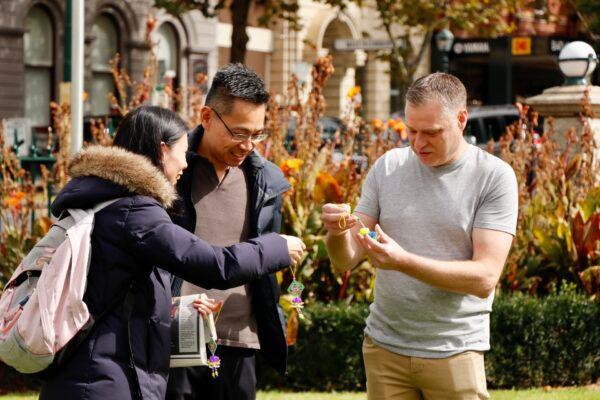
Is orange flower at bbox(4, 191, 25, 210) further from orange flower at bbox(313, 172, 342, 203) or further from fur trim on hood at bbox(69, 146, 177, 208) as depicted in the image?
fur trim on hood at bbox(69, 146, 177, 208)

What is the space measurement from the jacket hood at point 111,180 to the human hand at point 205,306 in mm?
410

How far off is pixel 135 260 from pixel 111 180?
267 millimetres

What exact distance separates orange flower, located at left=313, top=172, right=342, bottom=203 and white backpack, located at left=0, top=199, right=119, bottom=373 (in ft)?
13.8

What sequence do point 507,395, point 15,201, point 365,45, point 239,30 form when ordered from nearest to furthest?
point 507,395 < point 15,201 < point 239,30 < point 365,45

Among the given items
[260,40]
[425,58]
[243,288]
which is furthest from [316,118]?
[425,58]

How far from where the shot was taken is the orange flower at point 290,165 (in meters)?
7.33

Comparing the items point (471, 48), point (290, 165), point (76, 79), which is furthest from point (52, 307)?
point (471, 48)

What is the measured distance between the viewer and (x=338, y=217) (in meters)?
3.73

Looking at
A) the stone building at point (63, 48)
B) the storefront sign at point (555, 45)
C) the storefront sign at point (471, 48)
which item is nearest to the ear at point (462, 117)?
the stone building at point (63, 48)

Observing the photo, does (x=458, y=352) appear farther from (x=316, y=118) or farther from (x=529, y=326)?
(x=316, y=118)

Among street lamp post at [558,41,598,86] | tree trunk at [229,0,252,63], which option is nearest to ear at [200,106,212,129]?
street lamp post at [558,41,598,86]

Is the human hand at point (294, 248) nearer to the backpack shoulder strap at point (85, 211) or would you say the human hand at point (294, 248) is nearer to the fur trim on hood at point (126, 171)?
the fur trim on hood at point (126, 171)

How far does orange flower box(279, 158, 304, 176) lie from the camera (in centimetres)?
733

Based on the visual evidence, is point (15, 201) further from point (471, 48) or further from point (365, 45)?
point (471, 48)
